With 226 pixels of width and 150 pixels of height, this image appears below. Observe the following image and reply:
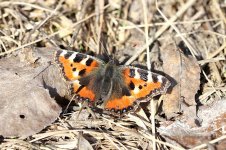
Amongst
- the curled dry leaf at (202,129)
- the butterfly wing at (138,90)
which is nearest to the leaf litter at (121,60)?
the curled dry leaf at (202,129)

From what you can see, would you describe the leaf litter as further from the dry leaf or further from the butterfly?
the butterfly

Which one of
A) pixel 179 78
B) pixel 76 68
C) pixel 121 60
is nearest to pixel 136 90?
pixel 179 78

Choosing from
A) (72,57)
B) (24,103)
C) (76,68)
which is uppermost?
(72,57)

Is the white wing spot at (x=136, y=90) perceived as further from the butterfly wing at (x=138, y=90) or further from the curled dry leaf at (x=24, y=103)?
the curled dry leaf at (x=24, y=103)

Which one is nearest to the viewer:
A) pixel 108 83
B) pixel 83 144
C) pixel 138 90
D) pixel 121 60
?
pixel 83 144

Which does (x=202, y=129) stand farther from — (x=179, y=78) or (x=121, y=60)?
(x=121, y=60)

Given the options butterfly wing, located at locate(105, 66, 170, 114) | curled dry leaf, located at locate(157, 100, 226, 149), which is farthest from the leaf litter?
butterfly wing, located at locate(105, 66, 170, 114)

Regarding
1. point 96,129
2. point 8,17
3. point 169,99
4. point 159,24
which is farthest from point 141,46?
point 8,17

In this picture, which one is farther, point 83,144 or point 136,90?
point 136,90
